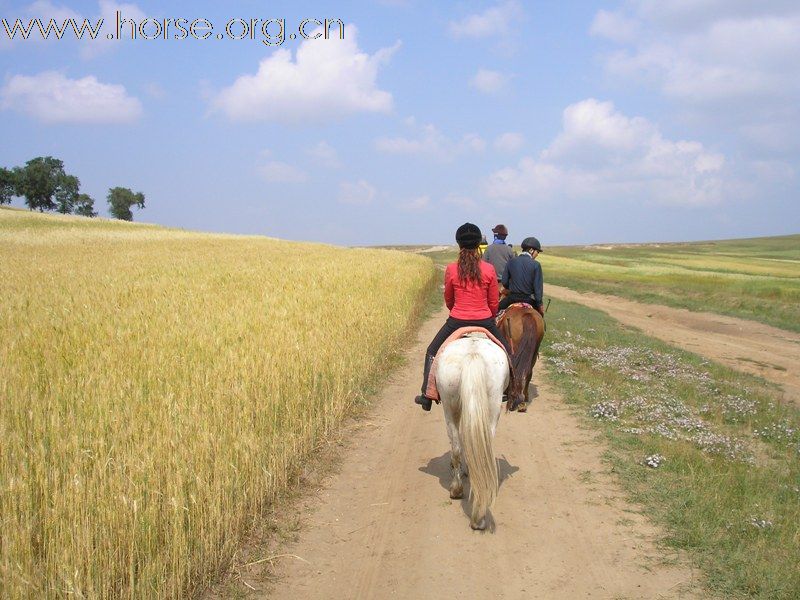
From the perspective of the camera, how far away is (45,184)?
86.1 meters

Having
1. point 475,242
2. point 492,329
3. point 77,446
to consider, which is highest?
point 475,242

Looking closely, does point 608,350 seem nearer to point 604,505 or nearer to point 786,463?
point 786,463

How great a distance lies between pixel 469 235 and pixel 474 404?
1.78 m

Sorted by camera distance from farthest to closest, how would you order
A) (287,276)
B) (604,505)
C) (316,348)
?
(287,276)
(316,348)
(604,505)

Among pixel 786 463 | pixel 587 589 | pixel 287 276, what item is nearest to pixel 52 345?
pixel 587 589

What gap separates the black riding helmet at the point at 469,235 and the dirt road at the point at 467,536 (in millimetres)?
2417

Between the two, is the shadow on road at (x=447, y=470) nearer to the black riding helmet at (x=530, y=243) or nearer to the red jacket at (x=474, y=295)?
the red jacket at (x=474, y=295)

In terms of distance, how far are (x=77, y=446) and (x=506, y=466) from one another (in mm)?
4287

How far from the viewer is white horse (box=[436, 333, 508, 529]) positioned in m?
5.16

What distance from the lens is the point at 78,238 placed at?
38750 millimetres

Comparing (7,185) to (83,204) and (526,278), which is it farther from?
Answer: (526,278)

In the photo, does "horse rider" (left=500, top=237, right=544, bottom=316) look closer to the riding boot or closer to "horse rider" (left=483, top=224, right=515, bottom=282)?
"horse rider" (left=483, top=224, right=515, bottom=282)

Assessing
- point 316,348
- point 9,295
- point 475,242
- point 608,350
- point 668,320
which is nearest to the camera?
point 475,242

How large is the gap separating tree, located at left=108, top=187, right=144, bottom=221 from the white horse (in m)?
110
